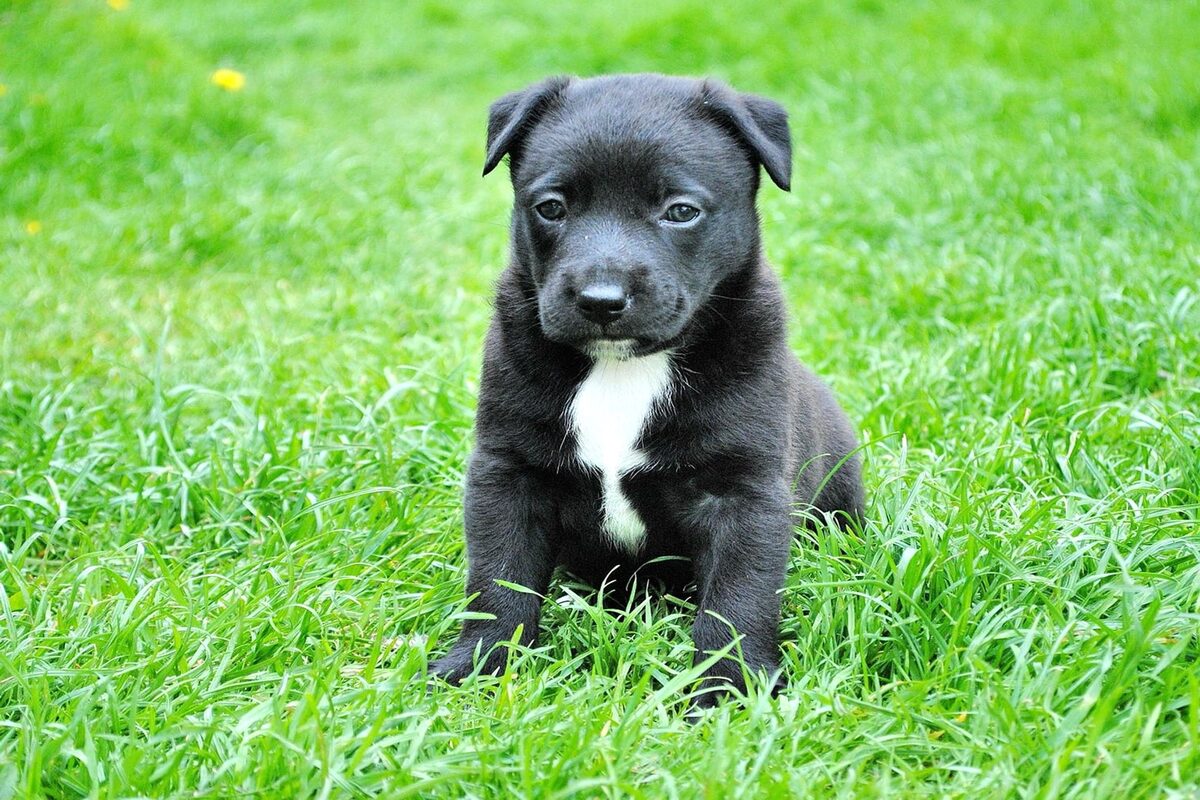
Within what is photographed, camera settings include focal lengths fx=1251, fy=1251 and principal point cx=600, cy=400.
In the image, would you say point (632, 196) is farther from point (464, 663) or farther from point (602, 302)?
point (464, 663)

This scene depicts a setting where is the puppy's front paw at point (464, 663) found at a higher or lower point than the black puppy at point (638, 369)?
lower

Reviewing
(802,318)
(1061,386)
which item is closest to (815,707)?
(1061,386)

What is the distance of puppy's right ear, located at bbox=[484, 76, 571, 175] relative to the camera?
3047 mm

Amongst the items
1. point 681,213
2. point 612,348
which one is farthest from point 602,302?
point 681,213

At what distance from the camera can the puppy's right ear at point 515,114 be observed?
3047mm

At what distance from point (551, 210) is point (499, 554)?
32.5 inches

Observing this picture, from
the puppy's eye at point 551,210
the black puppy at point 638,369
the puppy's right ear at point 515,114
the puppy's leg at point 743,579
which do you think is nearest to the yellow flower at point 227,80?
the puppy's right ear at point 515,114

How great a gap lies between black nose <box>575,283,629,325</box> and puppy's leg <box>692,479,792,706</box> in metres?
0.52

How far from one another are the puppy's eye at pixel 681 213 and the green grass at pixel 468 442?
896 millimetres

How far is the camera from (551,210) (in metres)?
2.96

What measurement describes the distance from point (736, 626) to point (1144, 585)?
3.10 ft

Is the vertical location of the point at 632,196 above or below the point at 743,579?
above

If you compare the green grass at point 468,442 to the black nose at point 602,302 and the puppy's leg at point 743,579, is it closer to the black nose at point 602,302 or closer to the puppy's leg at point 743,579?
the puppy's leg at point 743,579

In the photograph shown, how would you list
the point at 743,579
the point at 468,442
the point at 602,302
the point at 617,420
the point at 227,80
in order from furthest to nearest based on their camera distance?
the point at 227,80, the point at 468,442, the point at 617,420, the point at 743,579, the point at 602,302
